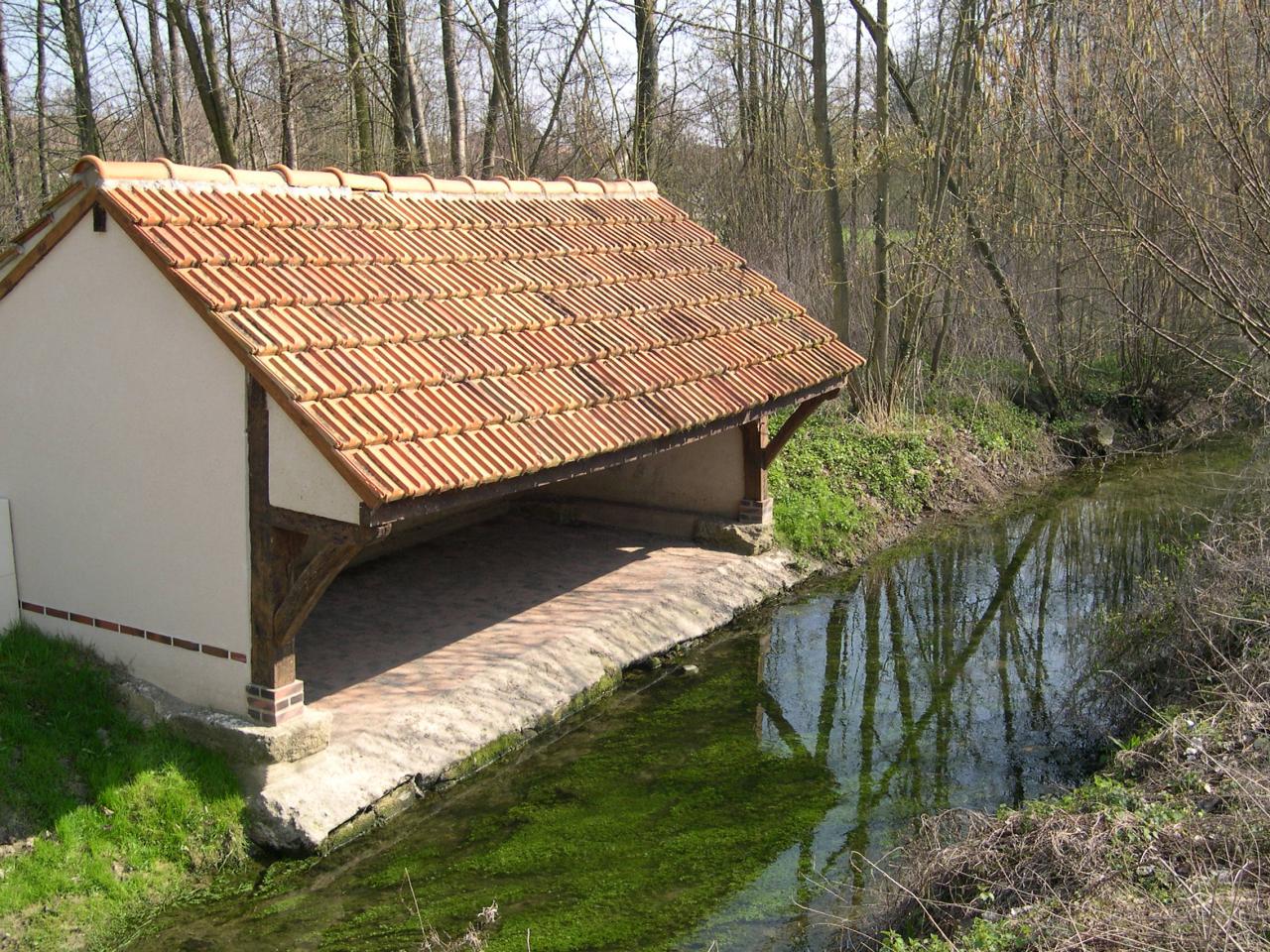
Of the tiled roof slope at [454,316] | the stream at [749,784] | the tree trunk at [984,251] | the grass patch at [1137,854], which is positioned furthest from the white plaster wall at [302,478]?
the tree trunk at [984,251]

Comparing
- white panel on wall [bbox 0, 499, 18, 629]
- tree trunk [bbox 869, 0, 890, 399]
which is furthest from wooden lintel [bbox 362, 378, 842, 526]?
tree trunk [bbox 869, 0, 890, 399]

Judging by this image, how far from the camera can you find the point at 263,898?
6.60 metres

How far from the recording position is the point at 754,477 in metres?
12.3

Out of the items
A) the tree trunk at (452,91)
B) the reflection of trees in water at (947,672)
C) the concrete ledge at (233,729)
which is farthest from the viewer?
the tree trunk at (452,91)

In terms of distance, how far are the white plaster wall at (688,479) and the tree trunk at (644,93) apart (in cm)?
697

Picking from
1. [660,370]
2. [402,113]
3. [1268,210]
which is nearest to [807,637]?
[660,370]

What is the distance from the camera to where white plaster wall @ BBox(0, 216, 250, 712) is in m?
7.15

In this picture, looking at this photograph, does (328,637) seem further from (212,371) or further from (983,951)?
(983,951)

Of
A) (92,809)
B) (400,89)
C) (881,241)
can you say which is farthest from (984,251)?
(92,809)

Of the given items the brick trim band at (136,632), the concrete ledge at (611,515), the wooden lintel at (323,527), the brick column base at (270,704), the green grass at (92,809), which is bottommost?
the green grass at (92,809)

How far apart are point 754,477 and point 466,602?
3.40m

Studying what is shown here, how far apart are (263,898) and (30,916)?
3.79 ft

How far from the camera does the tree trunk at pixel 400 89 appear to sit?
56.9 ft

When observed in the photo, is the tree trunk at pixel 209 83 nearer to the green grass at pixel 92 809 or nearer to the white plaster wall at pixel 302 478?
the green grass at pixel 92 809
